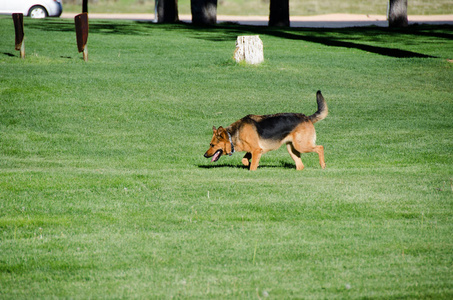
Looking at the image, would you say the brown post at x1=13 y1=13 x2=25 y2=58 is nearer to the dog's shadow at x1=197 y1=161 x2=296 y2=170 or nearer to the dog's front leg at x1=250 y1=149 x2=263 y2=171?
the dog's shadow at x1=197 y1=161 x2=296 y2=170

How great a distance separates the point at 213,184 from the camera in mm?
8461

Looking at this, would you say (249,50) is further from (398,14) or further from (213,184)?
(398,14)

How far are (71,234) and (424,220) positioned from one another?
3.97 m

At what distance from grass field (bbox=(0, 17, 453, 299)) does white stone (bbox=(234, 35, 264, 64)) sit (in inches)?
11.8

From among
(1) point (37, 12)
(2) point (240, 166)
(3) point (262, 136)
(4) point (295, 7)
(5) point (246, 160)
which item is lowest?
(2) point (240, 166)

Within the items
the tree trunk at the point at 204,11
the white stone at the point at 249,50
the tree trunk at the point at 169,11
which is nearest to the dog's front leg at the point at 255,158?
the white stone at the point at 249,50

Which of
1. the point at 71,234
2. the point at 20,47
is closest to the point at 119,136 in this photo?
the point at 71,234

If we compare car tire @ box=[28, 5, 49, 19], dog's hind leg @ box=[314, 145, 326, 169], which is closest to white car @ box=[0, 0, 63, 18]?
car tire @ box=[28, 5, 49, 19]

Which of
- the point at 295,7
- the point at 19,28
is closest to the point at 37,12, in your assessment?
the point at 19,28

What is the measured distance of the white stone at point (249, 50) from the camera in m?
19.2

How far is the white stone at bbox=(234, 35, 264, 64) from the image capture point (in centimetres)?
1919

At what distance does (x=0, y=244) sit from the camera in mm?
6113

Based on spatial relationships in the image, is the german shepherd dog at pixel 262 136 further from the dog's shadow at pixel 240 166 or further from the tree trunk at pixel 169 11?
the tree trunk at pixel 169 11

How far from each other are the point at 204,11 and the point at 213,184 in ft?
79.3
